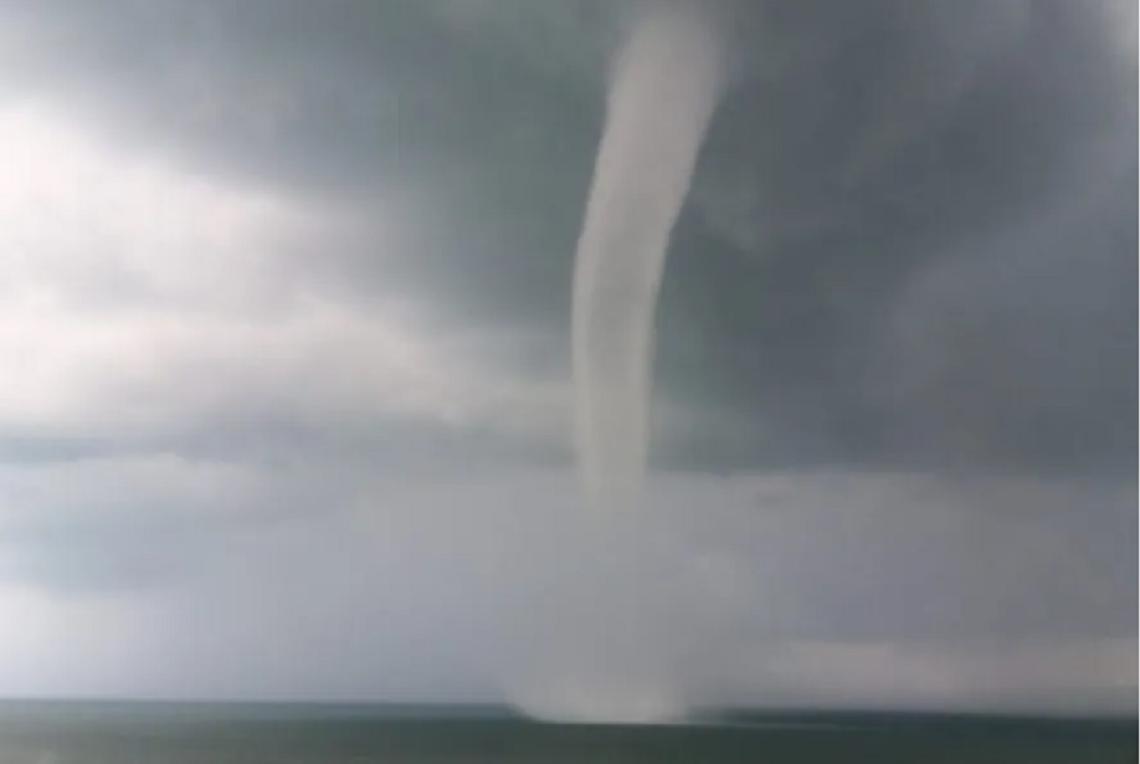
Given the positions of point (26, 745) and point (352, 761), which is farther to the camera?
point (352, 761)

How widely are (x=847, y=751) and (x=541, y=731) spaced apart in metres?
8.36

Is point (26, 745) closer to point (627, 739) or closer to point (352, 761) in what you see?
point (352, 761)

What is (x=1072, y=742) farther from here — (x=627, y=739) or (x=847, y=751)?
(x=627, y=739)

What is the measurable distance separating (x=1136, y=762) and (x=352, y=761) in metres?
10.5

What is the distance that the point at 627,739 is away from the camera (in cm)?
2102

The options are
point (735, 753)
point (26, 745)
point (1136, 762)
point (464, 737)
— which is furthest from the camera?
point (464, 737)

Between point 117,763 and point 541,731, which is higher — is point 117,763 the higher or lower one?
the lower one

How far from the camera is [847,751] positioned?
17219mm

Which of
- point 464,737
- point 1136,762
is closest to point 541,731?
point 464,737

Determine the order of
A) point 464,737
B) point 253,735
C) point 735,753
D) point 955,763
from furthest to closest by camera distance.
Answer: point 253,735
point 464,737
point 955,763
point 735,753

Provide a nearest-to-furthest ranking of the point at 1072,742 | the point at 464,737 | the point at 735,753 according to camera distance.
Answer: the point at 735,753 → the point at 1072,742 → the point at 464,737

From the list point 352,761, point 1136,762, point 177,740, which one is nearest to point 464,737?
point 177,740

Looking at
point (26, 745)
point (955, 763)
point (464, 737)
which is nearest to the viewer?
point (26, 745)

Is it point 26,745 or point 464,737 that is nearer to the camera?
point 26,745
